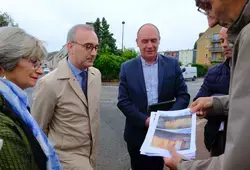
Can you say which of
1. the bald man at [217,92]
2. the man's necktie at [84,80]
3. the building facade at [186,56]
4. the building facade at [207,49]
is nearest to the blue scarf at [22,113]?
the man's necktie at [84,80]

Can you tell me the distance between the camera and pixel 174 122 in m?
1.94

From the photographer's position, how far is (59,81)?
2.57 meters

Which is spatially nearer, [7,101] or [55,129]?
[7,101]

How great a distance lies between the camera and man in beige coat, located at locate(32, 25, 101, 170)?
2500 mm

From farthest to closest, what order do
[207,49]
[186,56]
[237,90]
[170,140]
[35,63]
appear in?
1. [186,56]
2. [207,49]
3. [35,63]
4. [170,140]
5. [237,90]

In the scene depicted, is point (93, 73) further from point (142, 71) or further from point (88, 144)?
point (88, 144)

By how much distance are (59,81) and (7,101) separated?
3.45 ft

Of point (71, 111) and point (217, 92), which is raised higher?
point (217, 92)

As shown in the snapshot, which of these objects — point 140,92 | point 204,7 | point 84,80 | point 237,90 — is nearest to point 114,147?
point 140,92

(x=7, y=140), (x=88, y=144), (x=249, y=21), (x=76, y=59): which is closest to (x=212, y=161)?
(x=249, y=21)

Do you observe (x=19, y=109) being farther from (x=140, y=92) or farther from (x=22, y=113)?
(x=140, y=92)

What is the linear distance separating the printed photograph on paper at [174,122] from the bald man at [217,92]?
1.34 ft

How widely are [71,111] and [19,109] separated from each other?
37.5 inches

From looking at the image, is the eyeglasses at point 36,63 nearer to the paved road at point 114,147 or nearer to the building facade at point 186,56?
the paved road at point 114,147
